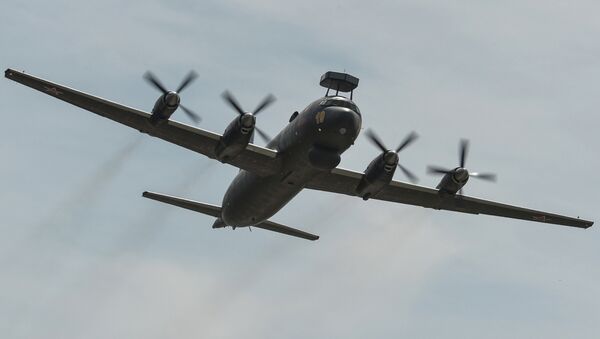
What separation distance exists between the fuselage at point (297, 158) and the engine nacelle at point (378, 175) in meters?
2.57

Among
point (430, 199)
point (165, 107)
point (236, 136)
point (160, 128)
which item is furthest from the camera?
point (430, 199)

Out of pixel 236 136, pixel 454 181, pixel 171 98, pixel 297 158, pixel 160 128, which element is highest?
pixel 454 181

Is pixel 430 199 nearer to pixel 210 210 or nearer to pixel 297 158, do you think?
pixel 297 158

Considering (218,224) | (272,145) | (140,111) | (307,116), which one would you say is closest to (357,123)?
(307,116)

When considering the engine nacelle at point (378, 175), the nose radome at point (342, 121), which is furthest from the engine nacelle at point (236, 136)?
the engine nacelle at point (378, 175)

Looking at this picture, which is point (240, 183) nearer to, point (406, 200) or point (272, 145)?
point (272, 145)

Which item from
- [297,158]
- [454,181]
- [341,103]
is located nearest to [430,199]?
[454,181]

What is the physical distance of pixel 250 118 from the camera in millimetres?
46781

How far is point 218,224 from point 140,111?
1183 centimetres

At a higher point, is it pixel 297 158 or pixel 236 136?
pixel 236 136

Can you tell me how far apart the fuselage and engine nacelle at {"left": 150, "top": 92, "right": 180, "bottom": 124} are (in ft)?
18.0

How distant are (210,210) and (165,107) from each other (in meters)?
11.4

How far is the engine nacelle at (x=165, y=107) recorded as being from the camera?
46.8m

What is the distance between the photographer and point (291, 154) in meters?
48.5
